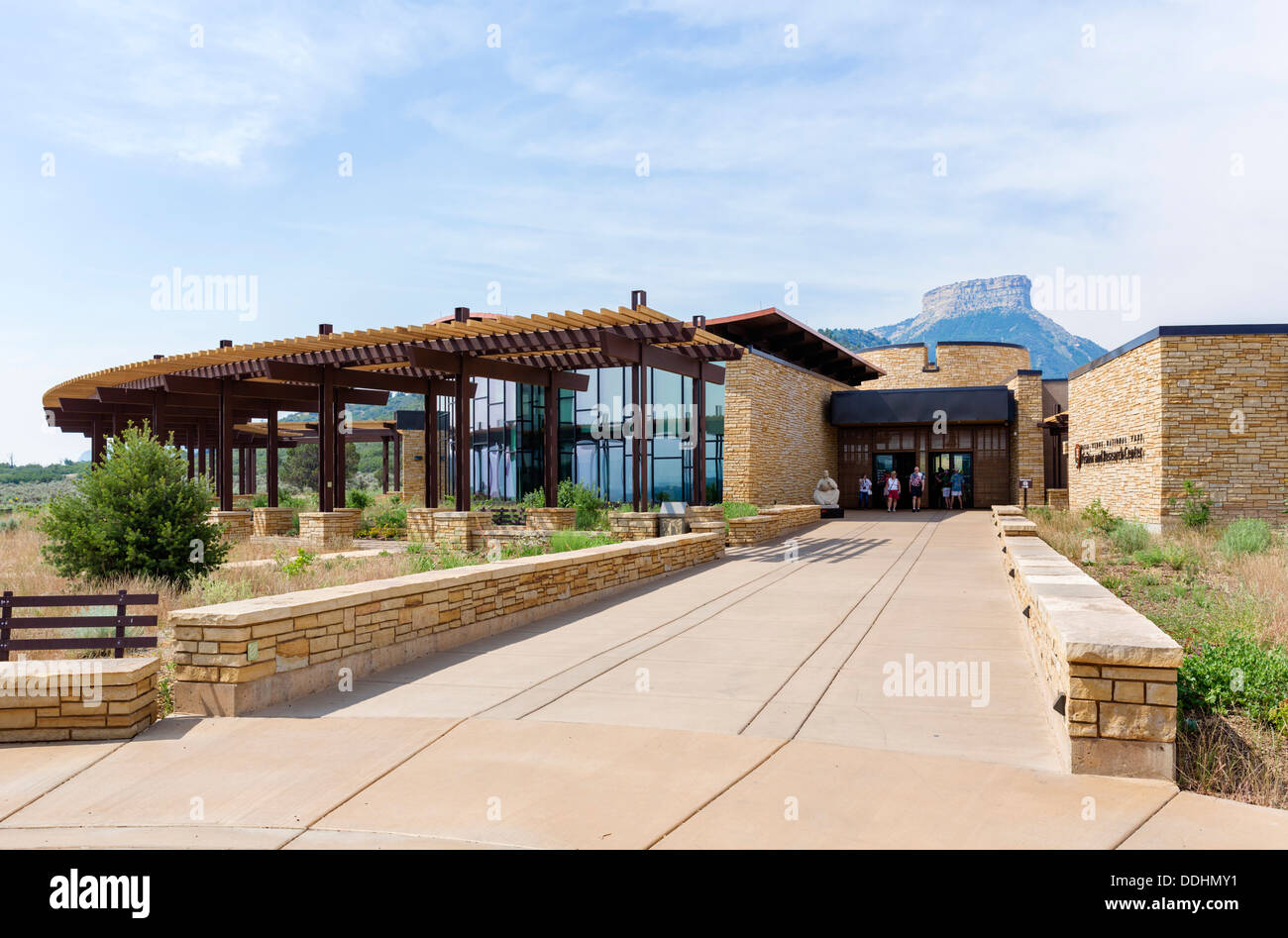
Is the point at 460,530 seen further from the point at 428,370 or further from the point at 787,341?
the point at 787,341

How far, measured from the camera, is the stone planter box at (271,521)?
21.3 meters

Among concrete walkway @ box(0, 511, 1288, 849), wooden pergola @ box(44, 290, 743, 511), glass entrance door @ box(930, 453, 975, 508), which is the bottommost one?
concrete walkway @ box(0, 511, 1288, 849)

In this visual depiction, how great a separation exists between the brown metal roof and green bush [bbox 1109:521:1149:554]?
1110 centimetres

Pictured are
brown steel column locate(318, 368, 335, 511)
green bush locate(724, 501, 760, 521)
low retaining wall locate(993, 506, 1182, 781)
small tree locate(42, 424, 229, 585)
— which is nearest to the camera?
low retaining wall locate(993, 506, 1182, 781)

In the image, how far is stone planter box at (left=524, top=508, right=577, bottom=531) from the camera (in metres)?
18.8

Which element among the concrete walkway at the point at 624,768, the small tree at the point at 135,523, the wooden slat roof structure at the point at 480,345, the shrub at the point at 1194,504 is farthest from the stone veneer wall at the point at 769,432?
the concrete walkway at the point at 624,768

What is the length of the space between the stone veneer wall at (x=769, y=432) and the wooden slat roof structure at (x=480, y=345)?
5.16 meters

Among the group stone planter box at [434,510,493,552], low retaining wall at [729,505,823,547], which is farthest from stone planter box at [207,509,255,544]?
low retaining wall at [729,505,823,547]

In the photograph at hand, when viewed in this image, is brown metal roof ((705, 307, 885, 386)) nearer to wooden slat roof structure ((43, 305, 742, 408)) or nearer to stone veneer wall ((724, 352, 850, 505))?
stone veneer wall ((724, 352, 850, 505))

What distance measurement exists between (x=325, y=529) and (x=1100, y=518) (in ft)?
57.6

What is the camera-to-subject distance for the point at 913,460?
106 ft

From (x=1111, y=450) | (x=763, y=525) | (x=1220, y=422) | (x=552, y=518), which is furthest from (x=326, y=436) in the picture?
(x=1220, y=422)
